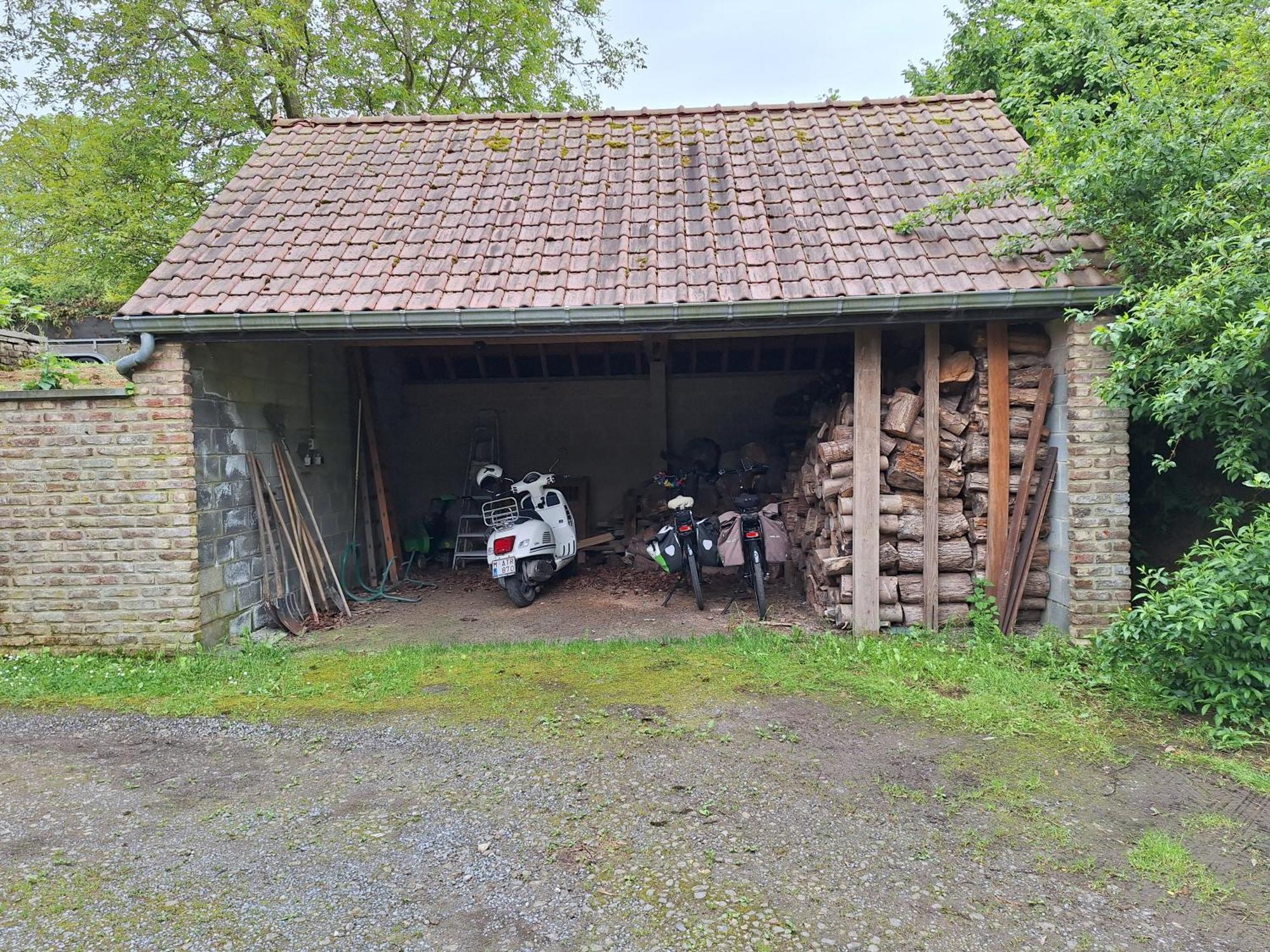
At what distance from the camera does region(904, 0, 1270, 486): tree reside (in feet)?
11.0

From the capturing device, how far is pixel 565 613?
5.91 metres

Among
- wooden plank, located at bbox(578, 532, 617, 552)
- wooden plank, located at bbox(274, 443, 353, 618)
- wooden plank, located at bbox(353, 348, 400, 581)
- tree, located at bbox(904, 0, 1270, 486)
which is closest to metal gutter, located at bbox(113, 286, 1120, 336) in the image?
tree, located at bbox(904, 0, 1270, 486)

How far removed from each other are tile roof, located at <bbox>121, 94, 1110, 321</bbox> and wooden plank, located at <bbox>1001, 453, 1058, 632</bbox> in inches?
47.3

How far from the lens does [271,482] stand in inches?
220

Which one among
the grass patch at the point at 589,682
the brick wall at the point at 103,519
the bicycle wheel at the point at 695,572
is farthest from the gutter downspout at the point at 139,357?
the bicycle wheel at the point at 695,572

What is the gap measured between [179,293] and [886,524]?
498cm

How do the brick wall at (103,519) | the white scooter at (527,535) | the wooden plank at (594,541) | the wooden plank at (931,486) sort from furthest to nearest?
1. the wooden plank at (594,541)
2. the white scooter at (527,535)
3. the wooden plank at (931,486)
4. the brick wall at (103,519)

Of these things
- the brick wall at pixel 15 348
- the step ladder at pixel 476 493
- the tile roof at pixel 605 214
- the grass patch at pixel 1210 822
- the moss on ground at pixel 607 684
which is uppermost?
the tile roof at pixel 605 214

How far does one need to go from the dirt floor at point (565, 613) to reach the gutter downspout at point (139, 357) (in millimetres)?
2176

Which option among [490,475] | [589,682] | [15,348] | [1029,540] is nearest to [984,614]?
[1029,540]

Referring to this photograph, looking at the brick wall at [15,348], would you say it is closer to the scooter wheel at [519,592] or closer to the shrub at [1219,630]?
the scooter wheel at [519,592]

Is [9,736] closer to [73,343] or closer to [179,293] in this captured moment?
[179,293]

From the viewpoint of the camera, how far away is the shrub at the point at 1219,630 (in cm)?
319

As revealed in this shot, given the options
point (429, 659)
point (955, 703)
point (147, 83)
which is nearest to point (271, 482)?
point (429, 659)
